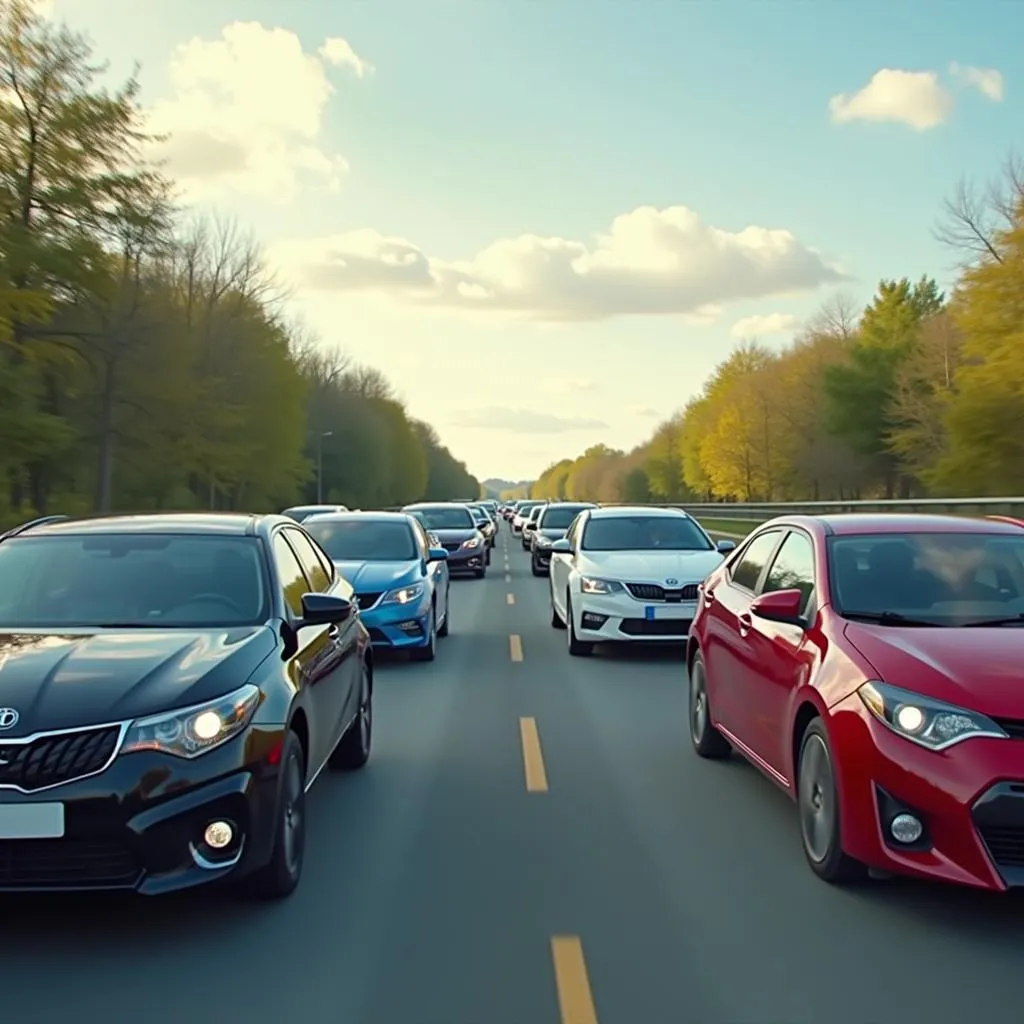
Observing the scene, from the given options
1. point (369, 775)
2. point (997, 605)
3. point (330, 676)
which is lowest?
point (369, 775)

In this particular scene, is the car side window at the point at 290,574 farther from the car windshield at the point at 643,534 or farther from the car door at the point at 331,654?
the car windshield at the point at 643,534

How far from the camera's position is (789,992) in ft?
14.0

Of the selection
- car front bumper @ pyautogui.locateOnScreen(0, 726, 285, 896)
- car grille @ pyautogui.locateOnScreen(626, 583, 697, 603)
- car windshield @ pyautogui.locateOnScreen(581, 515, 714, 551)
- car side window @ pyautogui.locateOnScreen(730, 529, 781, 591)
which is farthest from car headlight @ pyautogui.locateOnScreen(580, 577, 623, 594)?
car front bumper @ pyautogui.locateOnScreen(0, 726, 285, 896)

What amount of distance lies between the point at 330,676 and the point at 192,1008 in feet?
8.52

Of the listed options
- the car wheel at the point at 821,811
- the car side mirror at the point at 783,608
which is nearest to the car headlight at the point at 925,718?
the car wheel at the point at 821,811

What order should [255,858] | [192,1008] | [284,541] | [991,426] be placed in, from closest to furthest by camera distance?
[192,1008]
[255,858]
[284,541]
[991,426]

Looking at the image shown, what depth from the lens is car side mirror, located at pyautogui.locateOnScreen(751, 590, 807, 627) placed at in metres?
6.27

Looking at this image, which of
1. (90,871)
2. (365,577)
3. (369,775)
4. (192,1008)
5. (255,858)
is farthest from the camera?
(365,577)

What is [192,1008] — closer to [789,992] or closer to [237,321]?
[789,992]

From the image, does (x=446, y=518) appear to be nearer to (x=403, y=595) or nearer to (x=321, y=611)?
(x=403, y=595)

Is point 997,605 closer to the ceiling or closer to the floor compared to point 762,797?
closer to the ceiling

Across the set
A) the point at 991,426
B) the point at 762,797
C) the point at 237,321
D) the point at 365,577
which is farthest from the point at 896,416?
the point at 762,797

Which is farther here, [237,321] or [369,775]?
[237,321]

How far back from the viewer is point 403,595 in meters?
13.0
